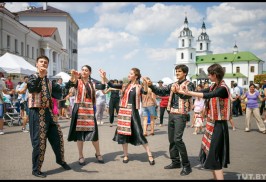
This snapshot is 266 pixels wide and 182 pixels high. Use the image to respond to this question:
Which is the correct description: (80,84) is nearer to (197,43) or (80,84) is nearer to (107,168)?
(107,168)

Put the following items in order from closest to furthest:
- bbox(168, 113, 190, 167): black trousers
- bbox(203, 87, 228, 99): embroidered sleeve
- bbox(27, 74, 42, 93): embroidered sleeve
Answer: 1. bbox(203, 87, 228, 99): embroidered sleeve
2. bbox(27, 74, 42, 93): embroidered sleeve
3. bbox(168, 113, 190, 167): black trousers

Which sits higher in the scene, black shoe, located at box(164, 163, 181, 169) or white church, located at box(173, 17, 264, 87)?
white church, located at box(173, 17, 264, 87)

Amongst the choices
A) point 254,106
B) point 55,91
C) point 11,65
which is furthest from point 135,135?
point 11,65

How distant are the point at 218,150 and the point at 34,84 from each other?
3339mm

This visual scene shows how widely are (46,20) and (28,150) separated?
54.1m

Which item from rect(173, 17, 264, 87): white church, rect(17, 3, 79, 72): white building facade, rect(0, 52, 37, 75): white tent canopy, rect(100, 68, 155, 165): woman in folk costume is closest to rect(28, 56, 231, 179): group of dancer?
rect(100, 68, 155, 165): woman in folk costume

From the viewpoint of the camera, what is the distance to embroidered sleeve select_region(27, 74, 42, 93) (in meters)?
4.73

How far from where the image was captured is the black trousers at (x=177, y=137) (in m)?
5.15

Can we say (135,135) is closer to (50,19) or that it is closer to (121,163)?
(121,163)

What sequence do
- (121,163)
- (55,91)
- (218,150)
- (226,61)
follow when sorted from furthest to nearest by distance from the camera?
(226,61), (121,163), (55,91), (218,150)

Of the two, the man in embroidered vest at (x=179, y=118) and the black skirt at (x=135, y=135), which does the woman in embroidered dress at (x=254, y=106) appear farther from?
the black skirt at (x=135, y=135)

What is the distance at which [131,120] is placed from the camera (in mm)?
5832

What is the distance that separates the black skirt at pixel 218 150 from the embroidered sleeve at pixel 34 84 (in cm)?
317

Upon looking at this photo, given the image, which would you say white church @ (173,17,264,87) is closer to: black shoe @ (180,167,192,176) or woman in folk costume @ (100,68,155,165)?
woman in folk costume @ (100,68,155,165)
